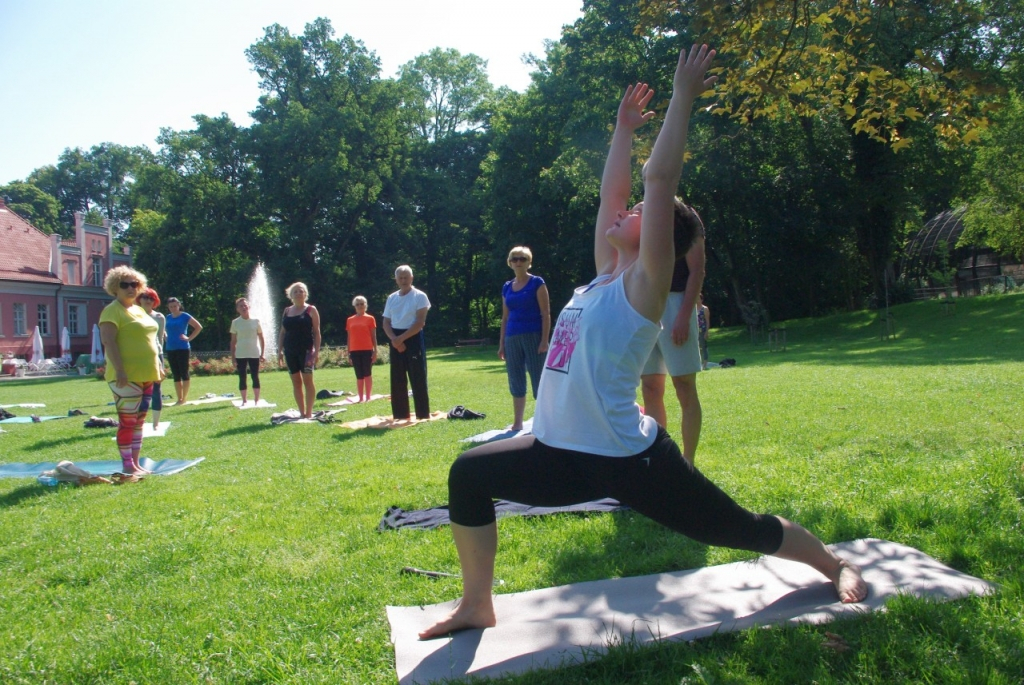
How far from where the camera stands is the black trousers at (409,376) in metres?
10.1

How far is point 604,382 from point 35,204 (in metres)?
88.5

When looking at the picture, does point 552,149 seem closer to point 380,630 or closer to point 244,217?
point 244,217

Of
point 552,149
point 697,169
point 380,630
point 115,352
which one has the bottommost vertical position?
point 380,630

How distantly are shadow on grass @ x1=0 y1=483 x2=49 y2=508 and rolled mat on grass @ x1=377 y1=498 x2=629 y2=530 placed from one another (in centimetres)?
341

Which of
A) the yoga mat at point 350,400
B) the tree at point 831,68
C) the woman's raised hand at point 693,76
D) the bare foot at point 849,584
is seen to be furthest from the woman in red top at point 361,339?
the woman's raised hand at point 693,76

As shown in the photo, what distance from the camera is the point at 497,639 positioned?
10.3 ft

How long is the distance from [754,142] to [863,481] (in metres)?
27.3

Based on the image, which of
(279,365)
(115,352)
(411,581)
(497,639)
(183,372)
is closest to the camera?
(497,639)

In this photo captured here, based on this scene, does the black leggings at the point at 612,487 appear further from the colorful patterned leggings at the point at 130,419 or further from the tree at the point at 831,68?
the colorful patterned leggings at the point at 130,419

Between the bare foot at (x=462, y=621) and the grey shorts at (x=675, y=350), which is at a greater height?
the grey shorts at (x=675, y=350)

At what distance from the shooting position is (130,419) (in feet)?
23.4

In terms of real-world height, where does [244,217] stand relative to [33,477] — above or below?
above

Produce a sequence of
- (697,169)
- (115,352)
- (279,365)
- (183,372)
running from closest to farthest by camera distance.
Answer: (115,352), (183,372), (697,169), (279,365)

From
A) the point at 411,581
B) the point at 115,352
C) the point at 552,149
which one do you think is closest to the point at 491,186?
the point at 552,149
